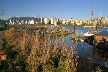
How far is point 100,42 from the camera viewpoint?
136 ft

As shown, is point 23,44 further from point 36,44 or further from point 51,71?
point 51,71

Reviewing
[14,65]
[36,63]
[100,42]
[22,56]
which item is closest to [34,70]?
[36,63]

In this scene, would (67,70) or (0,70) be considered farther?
(0,70)

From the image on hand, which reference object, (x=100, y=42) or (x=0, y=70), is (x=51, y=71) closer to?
(x=0, y=70)

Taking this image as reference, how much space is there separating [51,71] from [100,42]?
111 feet

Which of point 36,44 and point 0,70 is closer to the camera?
point 0,70

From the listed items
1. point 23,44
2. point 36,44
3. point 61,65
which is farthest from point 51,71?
point 23,44

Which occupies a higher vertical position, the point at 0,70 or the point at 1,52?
the point at 1,52

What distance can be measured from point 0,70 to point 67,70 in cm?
407

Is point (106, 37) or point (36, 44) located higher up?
point (36, 44)

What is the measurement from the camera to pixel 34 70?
9.29m

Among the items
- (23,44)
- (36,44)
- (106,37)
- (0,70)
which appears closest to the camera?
(0,70)

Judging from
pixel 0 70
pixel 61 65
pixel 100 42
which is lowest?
pixel 100 42

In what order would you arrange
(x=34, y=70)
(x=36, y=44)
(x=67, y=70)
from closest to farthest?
(x=67, y=70) < (x=34, y=70) < (x=36, y=44)
